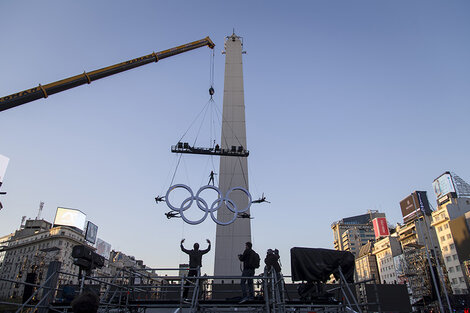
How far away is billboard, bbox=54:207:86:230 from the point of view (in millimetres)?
62844

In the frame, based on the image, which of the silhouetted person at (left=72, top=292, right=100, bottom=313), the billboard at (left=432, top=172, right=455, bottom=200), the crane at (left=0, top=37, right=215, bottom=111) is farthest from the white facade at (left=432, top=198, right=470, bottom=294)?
the silhouetted person at (left=72, top=292, right=100, bottom=313)

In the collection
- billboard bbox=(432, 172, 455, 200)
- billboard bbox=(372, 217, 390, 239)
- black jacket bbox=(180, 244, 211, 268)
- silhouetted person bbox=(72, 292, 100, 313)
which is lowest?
silhouetted person bbox=(72, 292, 100, 313)

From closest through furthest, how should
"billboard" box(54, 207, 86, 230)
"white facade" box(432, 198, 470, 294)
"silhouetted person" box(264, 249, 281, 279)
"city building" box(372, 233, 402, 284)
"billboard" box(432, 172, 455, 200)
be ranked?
"silhouetted person" box(264, 249, 281, 279), "billboard" box(54, 207, 86, 230), "white facade" box(432, 198, 470, 294), "billboard" box(432, 172, 455, 200), "city building" box(372, 233, 402, 284)

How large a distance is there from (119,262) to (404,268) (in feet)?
318

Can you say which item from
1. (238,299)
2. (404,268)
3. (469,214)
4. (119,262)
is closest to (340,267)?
(238,299)

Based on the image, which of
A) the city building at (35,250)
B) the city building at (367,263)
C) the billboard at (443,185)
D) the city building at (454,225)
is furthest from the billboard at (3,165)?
the city building at (367,263)

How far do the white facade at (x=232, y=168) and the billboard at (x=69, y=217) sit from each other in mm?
47599

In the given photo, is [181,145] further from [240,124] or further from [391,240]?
[391,240]

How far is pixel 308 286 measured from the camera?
1061 cm

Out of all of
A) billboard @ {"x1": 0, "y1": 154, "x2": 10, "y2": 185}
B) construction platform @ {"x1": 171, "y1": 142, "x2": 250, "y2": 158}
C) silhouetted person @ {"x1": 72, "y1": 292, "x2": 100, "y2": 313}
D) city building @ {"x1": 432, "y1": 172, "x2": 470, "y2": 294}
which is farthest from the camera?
city building @ {"x1": 432, "y1": 172, "x2": 470, "y2": 294}

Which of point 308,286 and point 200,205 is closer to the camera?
point 308,286

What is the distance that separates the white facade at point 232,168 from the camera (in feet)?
89.4

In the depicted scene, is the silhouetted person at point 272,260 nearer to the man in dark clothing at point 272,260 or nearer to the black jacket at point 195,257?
the man in dark clothing at point 272,260

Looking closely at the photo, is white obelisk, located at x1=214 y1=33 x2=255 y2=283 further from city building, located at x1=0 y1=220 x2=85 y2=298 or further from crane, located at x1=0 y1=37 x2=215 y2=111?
city building, located at x1=0 y1=220 x2=85 y2=298
